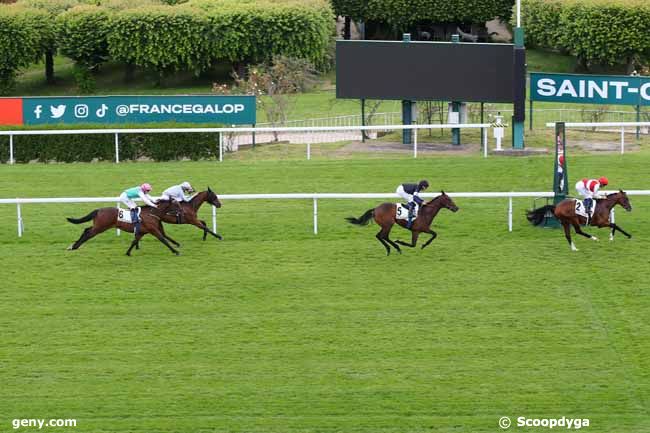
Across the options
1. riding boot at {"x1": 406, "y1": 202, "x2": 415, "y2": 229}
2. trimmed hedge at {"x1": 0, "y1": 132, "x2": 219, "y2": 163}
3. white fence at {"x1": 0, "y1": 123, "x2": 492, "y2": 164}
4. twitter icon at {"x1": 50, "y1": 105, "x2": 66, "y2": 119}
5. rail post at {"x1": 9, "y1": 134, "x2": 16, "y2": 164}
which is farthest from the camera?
twitter icon at {"x1": 50, "y1": 105, "x2": 66, "y2": 119}

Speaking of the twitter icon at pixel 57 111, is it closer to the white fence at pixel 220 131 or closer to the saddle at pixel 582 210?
the white fence at pixel 220 131

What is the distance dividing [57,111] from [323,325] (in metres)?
11.2

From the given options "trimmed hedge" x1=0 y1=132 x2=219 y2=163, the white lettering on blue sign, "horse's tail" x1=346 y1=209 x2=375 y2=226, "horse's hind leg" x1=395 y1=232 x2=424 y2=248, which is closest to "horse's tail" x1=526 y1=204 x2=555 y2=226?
"horse's hind leg" x1=395 y1=232 x2=424 y2=248

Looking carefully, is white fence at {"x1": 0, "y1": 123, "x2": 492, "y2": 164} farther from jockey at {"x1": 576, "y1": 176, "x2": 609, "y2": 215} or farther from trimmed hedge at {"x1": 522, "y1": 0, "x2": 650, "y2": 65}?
trimmed hedge at {"x1": 522, "y1": 0, "x2": 650, "y2": 65}

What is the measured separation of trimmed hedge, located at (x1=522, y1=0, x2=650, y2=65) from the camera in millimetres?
32375

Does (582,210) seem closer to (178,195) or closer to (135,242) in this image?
(178,195)

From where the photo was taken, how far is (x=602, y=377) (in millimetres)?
13070

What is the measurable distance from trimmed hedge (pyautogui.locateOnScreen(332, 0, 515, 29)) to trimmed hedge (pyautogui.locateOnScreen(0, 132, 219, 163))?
15.1 metres

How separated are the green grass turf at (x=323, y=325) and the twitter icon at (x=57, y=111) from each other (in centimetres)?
467

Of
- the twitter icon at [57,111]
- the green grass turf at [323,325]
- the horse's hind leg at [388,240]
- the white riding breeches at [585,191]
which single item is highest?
the twitter icon at [57,111]

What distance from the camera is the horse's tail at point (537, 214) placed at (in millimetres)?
17837

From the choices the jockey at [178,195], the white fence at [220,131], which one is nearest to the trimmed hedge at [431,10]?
the white fence at [220,131]

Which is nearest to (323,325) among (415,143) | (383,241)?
(383,241)

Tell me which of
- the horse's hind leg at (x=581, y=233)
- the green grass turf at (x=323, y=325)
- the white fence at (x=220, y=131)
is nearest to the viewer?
the green grass turf at (x=323, y=325)
